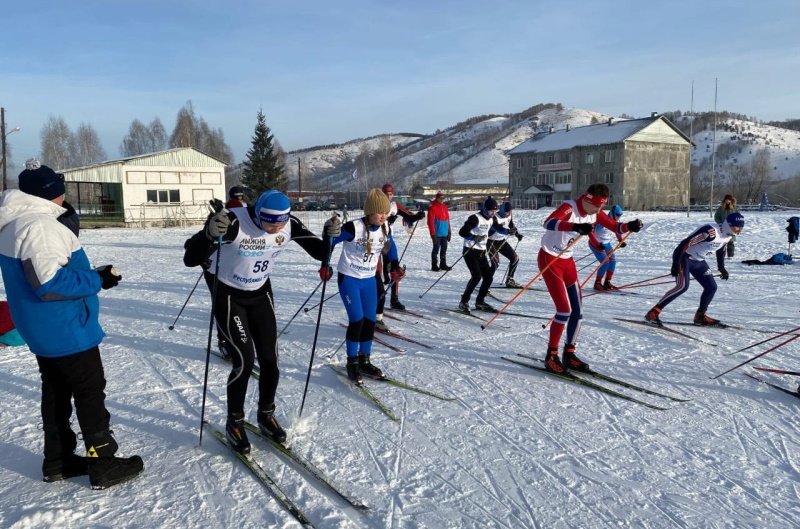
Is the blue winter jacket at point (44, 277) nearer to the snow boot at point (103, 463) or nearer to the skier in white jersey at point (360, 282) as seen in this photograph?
the snow boot at point (103, 463)

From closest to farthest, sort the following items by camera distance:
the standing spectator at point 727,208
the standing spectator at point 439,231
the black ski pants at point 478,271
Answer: the black ski pants at point 478,271 → the standing spectator at point 439,231 → the standing spectator at point 727,208

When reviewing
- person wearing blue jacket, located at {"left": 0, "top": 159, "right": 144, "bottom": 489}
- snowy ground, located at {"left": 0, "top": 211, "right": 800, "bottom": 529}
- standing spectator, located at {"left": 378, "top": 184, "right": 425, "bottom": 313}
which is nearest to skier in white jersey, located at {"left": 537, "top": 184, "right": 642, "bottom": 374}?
snowy ground, located at {"left": 0, "top": 211, "right": 800, "bottom": 529}

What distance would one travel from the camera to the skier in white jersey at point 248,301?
341cm

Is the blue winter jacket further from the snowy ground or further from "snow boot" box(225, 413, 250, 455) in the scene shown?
"snow boot" box(225, 413, 250, 455)

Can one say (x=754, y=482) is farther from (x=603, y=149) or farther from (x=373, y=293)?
(x=603, y=149)

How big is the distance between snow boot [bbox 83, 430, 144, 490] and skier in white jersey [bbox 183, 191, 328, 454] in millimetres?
665

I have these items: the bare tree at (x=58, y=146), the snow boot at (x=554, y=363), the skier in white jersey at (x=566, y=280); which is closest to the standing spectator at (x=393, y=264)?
the skier in white jersey at (x=566, y=280)

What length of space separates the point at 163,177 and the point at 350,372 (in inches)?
1172

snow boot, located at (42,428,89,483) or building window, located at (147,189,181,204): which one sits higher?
building window, located at (147,189,181,204)

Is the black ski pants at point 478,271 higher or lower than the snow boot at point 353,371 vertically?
higher

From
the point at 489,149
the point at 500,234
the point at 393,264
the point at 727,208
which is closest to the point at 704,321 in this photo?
the point at 500,234

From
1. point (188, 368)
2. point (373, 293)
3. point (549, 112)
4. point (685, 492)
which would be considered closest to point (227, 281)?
point (373, 293)

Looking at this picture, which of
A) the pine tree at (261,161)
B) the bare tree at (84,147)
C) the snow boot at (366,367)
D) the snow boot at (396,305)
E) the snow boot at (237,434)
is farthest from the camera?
the bare tree at (84,147)

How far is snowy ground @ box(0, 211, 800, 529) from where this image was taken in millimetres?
2854
